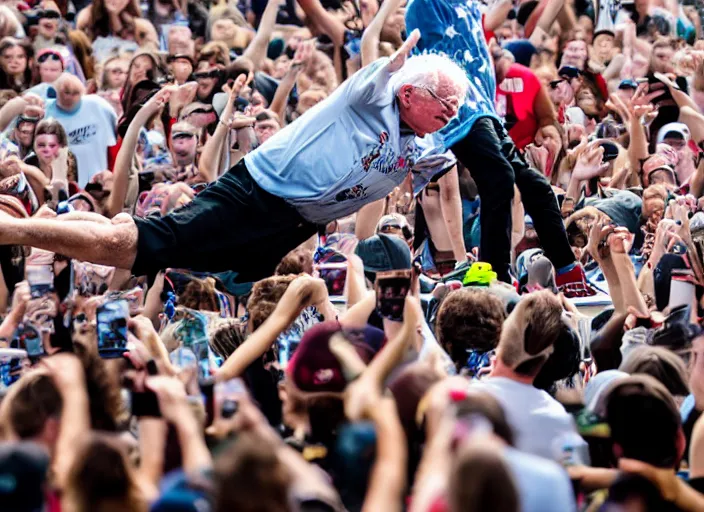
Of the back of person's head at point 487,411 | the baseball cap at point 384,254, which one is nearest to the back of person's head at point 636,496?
the back of person's head at point 487,411

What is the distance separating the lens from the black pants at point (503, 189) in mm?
7395

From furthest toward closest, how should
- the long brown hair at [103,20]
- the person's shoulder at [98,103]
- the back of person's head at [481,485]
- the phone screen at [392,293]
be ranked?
the long brown hair at [103,20], the person's shoulder at [98,103], the phone screen at [392,293], the back of person's head at [481,485]

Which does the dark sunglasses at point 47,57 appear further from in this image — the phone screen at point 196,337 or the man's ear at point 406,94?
the man's ear at point 406,94

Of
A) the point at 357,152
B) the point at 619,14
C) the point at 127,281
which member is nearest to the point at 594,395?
the point at 357,152

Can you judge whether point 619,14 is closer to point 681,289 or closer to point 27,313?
point 681,289

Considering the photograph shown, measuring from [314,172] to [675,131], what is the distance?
4.65 metres

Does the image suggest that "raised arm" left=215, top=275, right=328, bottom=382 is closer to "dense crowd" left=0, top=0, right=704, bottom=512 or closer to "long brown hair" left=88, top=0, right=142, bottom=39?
"dense crowd" left=0, top=0, right=704, bottom=512

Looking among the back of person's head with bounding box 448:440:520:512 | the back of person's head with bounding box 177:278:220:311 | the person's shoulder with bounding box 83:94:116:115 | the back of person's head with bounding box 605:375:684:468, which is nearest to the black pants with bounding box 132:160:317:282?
the back of person's head with bounding box 177:278:220:311

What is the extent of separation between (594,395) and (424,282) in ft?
8.47

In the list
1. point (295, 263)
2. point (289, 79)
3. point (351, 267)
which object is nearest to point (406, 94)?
point (351, 267)

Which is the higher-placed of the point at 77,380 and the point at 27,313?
the point at 77,380

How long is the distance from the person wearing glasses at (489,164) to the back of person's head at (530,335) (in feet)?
8.11

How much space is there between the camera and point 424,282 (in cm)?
762

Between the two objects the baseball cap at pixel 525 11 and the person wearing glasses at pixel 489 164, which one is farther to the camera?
the baseball cap at pixel 525 11
